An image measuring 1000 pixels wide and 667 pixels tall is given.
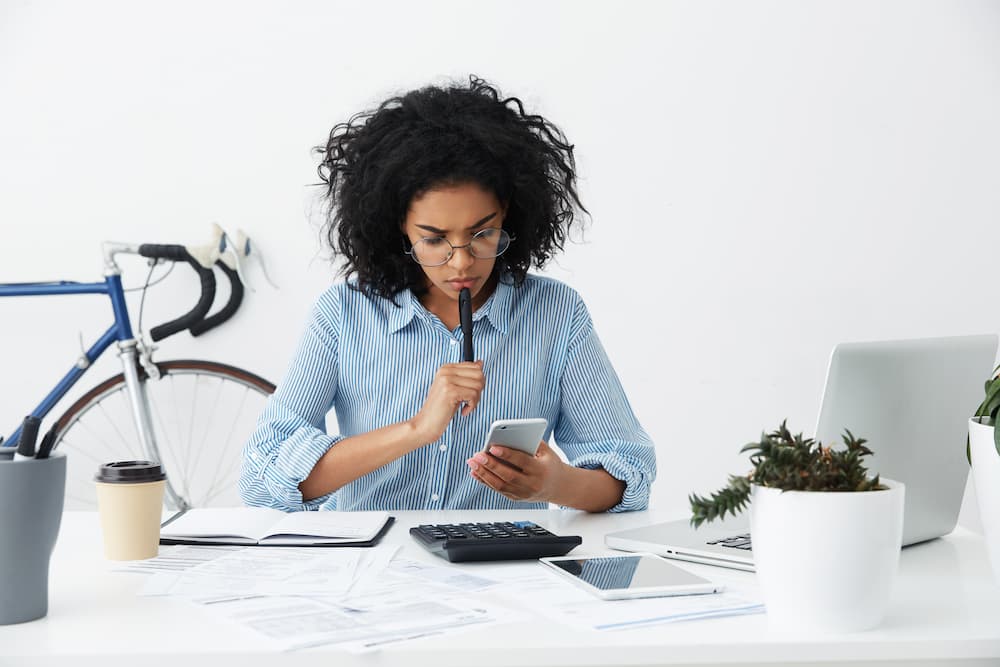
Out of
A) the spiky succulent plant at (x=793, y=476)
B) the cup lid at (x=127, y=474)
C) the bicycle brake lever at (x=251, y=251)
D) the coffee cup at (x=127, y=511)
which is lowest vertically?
the coffee cup at (x=127, y=511)

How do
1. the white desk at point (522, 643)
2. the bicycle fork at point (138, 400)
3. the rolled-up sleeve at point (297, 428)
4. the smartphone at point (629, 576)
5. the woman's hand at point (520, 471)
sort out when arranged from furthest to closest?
the bicycle fork at point (138, 400)
the rolled-up sleeve at point (297, 428)
the woman's hand at point (520, 471)
the smartphone at point (629, 576)
the white desk at point (522, 643)

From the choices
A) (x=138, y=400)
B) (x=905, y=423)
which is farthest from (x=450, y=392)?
(x=138, y=400)

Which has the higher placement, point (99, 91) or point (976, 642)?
point (99, 91)

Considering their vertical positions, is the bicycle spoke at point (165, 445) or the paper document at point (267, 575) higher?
the paper document at point (267, 575)

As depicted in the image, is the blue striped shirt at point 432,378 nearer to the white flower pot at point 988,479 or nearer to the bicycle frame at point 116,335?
the white flower pot at point 988,479

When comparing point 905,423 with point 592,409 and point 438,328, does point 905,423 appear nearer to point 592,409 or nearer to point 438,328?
point 592,409

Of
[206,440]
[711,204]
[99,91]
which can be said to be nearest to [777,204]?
[711,204]

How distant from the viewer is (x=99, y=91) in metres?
2.75

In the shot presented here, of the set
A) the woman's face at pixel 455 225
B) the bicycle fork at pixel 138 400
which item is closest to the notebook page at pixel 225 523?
the woman's face at pixel 455 225

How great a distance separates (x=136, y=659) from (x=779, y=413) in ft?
7.84

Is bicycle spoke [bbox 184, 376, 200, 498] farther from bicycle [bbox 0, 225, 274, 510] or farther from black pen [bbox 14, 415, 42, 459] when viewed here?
black pen [bbox 14, 415, 42, 459]

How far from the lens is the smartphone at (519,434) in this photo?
Answer: 1.23m

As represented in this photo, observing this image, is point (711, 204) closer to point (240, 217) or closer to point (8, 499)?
point (240, 217)

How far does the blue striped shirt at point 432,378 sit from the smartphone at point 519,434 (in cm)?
30
